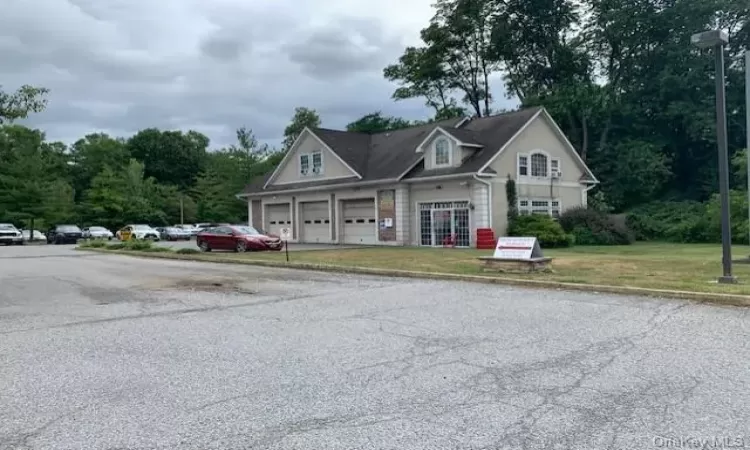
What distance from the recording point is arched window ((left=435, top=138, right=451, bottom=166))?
28.5 m

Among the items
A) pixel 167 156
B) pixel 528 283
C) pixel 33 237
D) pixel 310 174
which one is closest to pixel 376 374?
pixel 528 283

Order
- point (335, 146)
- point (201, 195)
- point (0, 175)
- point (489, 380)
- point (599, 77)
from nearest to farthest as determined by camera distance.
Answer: point (489, 380) < point (335, 146) < point (599, 77) < point (0, 175) < point (201, 195)

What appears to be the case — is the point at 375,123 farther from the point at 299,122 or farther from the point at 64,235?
the point at 64,235

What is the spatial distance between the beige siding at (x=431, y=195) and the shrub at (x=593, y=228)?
18.7 feet

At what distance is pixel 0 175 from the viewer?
50.4 m

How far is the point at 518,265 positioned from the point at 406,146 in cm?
1980

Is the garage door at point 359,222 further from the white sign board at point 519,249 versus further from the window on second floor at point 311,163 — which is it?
the white sign board at point 519,249

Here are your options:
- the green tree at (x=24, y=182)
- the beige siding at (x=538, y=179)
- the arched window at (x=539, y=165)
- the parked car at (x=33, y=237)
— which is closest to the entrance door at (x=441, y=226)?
the beige siding at (x=538, y=179)

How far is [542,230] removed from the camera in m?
26.6

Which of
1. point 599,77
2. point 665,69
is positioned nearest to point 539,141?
point 665,69

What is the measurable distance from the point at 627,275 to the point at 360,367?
942 centimetres

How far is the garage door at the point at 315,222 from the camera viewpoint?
3428 cm

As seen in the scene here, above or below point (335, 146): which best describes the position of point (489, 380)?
below

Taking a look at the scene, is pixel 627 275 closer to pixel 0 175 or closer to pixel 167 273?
pixel 167 273
